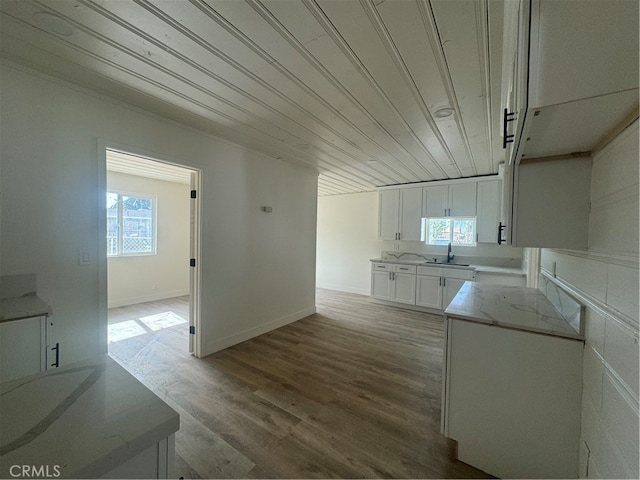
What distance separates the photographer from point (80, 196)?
2047 mm

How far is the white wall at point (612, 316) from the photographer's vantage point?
891 millimetres

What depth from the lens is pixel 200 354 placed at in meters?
2.92

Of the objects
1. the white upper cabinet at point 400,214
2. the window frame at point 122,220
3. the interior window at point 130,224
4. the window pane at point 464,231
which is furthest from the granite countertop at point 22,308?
the window pane at point 464,231

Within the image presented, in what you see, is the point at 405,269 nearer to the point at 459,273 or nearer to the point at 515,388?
the point at 459,273

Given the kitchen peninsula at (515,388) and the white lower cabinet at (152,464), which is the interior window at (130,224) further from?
the kitchen peninsula at (515,388)

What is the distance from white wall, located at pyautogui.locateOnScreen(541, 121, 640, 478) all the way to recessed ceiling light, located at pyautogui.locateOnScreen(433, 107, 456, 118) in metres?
1.15

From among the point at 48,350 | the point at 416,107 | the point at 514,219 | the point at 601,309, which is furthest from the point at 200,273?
the point at 601,309

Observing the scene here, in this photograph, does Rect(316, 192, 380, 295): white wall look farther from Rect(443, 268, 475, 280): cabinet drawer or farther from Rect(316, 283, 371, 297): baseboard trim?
Rect(443, 268, 475, 280): cabinet drawer

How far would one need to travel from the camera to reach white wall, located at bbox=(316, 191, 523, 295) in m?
6.17

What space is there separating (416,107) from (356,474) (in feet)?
8.73

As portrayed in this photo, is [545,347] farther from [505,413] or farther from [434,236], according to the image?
[434,236]

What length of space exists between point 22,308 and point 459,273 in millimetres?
5179

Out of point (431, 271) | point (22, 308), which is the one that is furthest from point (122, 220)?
point (431, 271)

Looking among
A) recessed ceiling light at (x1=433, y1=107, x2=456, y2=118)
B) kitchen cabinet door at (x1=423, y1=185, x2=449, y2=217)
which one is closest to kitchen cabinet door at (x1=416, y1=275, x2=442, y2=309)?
A: kitchen cabinet door at (x1=423, y1=185, x2=449, y2=217)
